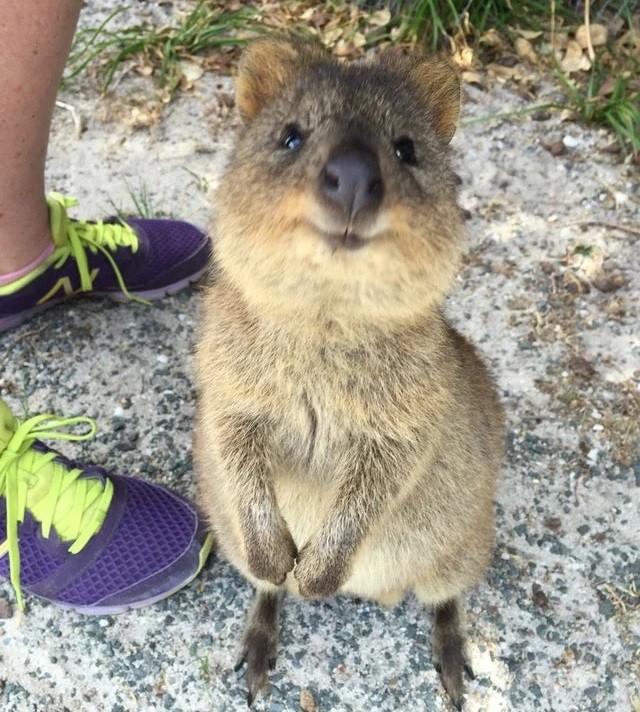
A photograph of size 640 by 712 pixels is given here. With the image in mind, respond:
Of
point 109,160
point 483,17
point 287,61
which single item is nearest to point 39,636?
point 287,61

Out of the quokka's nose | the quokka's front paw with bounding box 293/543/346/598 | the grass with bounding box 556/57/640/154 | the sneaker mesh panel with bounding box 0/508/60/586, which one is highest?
the quokka's nose

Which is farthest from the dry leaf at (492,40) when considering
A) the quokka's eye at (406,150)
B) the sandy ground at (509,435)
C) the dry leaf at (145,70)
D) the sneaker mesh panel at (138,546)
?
the sneaker mesh panel at (138,546)

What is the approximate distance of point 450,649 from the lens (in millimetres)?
2736

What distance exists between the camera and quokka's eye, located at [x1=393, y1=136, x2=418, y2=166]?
79.4 inches

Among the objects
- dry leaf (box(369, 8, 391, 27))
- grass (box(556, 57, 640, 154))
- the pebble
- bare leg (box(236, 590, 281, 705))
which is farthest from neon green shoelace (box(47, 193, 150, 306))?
grass (box(556, 57, 640, 154))

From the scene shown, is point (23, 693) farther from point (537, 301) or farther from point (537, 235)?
point (537, 235)

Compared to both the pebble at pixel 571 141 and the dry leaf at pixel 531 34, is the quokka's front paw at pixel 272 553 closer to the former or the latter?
the pebble at pixel 571 141

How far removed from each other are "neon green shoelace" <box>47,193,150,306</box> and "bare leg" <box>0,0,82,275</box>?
0.12 metres

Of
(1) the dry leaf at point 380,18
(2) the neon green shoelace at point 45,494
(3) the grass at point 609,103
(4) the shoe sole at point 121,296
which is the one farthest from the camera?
(1) the dry leaf at point 380,18

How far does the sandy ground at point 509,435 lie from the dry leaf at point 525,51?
1.23 feet

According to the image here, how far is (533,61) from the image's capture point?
4.66 m

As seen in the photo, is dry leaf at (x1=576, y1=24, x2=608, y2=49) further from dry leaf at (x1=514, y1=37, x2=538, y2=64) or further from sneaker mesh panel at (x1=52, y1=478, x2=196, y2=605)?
sneaker mesh panel at (x1=52, y1=478, x2=196, y2=605)

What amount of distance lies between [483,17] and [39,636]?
3933 millimetres

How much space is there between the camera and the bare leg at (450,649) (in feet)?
8.84
